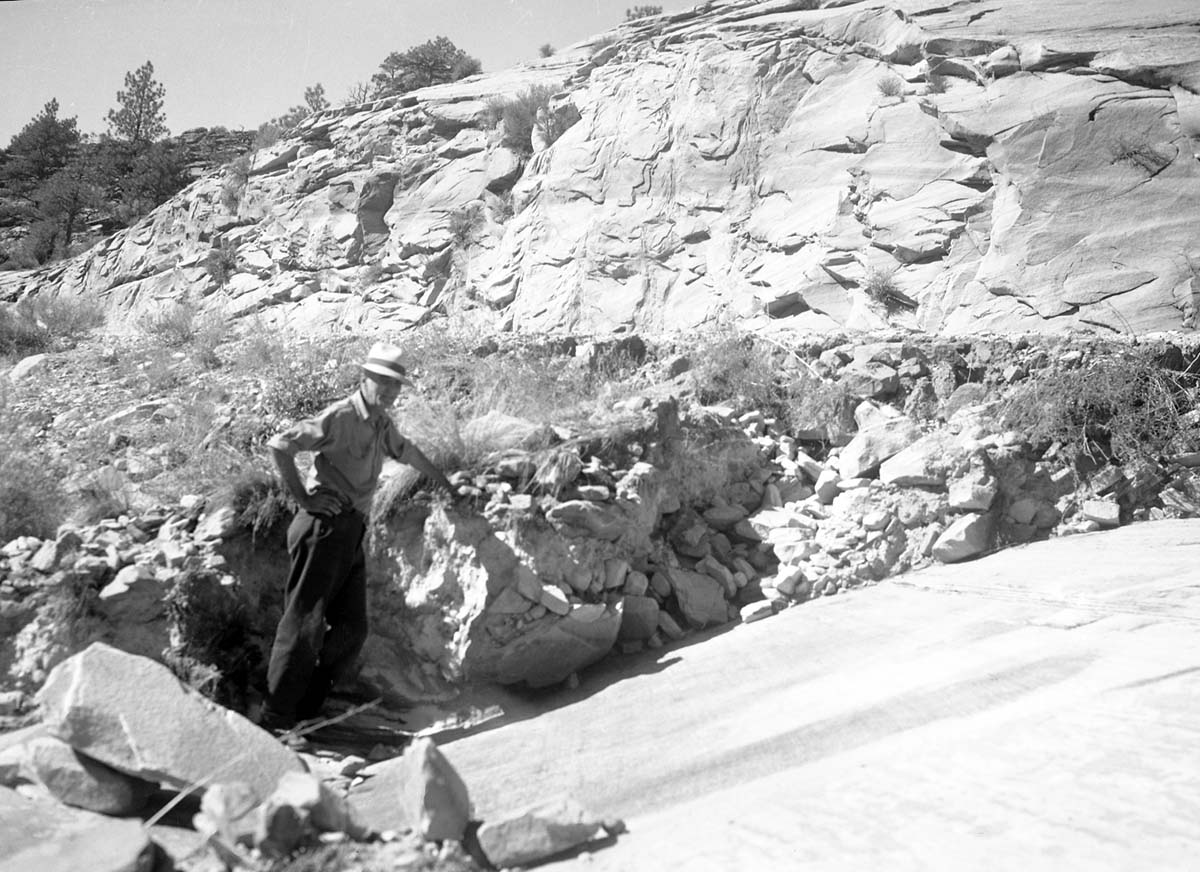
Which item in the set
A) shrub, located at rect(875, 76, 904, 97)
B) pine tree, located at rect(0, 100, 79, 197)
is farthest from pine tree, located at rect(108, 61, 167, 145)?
shrub, located at rect(875, 76, 904, 97)

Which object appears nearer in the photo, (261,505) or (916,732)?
(916,732)

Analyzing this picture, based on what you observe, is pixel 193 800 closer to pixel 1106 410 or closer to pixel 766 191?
pixel 1106 410

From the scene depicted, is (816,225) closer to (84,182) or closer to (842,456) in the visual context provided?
(842,456)

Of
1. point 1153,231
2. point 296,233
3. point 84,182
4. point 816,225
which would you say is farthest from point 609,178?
point 84,182

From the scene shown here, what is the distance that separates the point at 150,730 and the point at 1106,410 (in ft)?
17.8

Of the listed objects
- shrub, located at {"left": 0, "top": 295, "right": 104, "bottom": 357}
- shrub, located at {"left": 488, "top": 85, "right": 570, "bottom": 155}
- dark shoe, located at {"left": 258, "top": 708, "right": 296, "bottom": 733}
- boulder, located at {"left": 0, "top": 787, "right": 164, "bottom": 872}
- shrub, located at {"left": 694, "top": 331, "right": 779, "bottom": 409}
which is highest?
shrub, located at {"left": 488, "top": 85, "right": 570, "bottom": 155}

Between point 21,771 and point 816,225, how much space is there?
873cm

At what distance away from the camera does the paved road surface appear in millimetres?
2711

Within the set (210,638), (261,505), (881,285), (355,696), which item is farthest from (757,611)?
(881,285)

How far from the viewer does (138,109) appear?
2528 cm

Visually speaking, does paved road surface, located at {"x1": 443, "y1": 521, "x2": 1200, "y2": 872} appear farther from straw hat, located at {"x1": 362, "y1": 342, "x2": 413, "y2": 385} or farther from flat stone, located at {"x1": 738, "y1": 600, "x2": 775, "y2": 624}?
straw hat, located at {"x1": 362, "y1": 342, "x2": 413, "y2": 385}

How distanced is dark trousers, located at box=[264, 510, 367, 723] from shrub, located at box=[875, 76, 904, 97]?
875cm

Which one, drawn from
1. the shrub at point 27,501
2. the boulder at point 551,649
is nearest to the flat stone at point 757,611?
the boulder at point 551,649

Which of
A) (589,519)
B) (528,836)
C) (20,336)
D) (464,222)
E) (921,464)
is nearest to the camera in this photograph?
(528,836)
